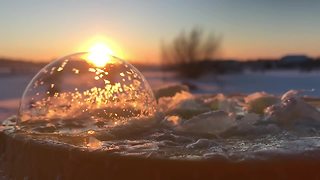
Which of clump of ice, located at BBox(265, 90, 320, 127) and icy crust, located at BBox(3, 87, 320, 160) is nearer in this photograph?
icy crust, located at BBox(3, 87, 320, 160)

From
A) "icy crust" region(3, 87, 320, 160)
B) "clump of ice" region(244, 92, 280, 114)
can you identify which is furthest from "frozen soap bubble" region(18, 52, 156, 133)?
"clump of ice" region(244, 92, 280, 114)

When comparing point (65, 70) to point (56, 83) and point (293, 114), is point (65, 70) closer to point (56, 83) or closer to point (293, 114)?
point (56, 83)

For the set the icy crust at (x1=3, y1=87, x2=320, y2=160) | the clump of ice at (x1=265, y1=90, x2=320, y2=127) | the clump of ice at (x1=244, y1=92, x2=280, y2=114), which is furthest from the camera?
the clump of ice at (x1=244, y1=92, x2=280, y2=114)

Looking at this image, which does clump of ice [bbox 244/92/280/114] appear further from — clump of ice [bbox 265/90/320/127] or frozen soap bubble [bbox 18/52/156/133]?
frozen soap bubble [bbox 18/52/156/133]

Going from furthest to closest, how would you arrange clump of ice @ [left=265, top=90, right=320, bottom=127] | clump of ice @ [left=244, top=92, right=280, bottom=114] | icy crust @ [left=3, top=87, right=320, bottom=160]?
1. clump of ice @ [left=244, top=92, right=280, bottom=114]
2. clump of ice @ [left=265, top=90, right=320, bottom=127]
3. icy crust @ [left=3, top=87, right=320, bottom=160]

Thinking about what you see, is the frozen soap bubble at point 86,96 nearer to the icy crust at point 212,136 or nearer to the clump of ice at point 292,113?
the icy crust at point 212,136

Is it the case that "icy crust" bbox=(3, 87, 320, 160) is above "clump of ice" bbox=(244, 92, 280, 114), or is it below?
below

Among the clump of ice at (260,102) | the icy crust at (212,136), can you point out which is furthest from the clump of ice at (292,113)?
the clump of ice at (260,102)

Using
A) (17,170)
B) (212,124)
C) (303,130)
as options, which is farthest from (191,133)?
(17,170)
